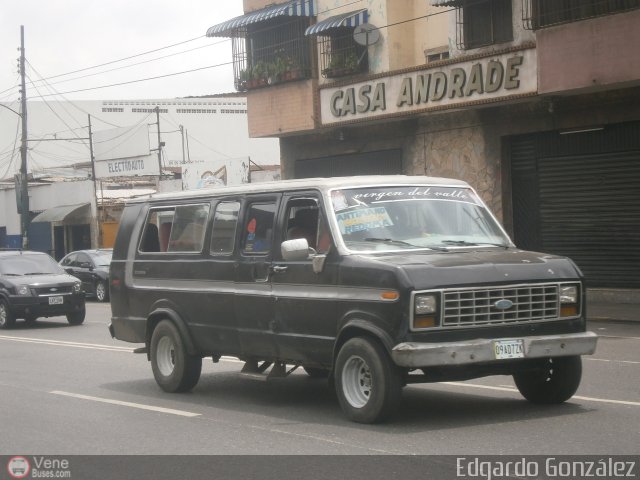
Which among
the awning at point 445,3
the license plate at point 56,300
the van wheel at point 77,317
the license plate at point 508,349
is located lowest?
the van wheel at point 77,317

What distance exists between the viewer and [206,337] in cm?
1108

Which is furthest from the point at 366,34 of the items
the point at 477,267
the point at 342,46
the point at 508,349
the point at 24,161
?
the point at 24,161

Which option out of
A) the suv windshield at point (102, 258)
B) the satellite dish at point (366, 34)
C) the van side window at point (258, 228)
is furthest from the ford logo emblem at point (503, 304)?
the suv windshield at point (102, 258)

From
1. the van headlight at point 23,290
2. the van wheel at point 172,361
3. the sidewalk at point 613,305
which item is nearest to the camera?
the van wheel at point 172,361

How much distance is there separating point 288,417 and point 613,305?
14.0 meters

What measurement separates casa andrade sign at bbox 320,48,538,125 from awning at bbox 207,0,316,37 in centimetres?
232

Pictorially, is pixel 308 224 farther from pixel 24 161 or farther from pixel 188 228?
pixel 24 161

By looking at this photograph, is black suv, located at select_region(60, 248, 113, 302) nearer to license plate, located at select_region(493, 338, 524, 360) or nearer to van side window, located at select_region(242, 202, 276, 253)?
van side window, located at select_region(242, 202, 276, 253)

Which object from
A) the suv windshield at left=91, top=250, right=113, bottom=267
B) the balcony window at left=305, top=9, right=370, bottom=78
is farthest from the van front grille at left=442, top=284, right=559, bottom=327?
the suv windshield at left=91, top=250, right=113, bottom=267

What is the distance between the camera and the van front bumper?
8.41 m

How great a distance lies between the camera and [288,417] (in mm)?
9773

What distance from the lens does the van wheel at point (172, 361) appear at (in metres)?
11.4

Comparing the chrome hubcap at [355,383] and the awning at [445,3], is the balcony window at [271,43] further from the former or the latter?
the chrome hubcap at [355,383]

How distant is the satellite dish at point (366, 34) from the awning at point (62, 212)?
24600 millimetres
